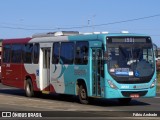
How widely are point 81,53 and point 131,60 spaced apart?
7.50 ft

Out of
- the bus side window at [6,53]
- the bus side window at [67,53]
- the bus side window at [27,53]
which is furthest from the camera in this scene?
the bus side window at [6,53]

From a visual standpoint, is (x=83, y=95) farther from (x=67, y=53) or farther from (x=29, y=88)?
(x=29, y=88)

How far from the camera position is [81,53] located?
850 inches

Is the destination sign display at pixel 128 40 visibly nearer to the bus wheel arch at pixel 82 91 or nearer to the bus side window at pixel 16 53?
the bus wheel arch at pixel 82 91

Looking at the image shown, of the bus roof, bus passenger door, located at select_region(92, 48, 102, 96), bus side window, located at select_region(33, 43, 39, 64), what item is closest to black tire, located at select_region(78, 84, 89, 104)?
bus passenger door, located at select_region(92, 48, 102, 96)

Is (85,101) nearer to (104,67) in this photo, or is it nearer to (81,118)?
(104,67)

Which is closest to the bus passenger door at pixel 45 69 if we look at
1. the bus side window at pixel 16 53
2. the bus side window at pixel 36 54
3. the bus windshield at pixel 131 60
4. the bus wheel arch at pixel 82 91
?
the bus side window at pixel 36 54

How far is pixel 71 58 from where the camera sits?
2236 cm

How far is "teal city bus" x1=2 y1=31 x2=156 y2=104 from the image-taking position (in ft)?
66.2

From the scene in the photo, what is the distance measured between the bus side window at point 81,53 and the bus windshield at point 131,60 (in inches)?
56.5

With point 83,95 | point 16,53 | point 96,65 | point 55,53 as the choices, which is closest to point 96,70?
point 96,65

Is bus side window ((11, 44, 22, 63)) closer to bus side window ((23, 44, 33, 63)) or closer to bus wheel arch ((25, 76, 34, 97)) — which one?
Answer: bus side window ((23, 44, 33, 63))

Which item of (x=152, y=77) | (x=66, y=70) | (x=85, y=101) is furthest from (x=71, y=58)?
(x=152, y=77)

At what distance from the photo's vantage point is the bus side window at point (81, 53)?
838 inches
